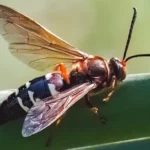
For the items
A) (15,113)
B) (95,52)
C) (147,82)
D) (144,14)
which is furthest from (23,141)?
(144,14)

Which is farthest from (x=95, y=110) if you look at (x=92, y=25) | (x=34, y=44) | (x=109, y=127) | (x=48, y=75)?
(x=92, y=25)

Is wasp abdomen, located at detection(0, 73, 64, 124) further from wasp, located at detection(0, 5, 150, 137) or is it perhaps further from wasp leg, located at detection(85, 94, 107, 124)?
wasp leg, located at detection(85, 94, 107, 124)

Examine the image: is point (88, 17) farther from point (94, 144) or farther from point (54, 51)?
point (94, 144)

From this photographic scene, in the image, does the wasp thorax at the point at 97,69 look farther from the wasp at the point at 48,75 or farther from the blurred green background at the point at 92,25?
the blurred green background at the point at 92,25

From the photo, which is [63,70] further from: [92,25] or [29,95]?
[92,25]

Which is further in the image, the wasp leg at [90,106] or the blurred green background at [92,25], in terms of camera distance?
the blurred green background at [92,25]

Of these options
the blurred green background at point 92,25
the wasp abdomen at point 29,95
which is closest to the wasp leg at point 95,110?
the wasp abdomen at point 29,95
